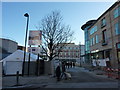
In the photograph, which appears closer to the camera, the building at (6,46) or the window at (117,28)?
the window at (117,28)

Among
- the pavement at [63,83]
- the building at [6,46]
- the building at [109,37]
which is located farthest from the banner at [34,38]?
the building at [6,46]

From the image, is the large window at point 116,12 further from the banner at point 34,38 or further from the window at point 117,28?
the banner at point 34,38

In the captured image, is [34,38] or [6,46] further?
[6,46]

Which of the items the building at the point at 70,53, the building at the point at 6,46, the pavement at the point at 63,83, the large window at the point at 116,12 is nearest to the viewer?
the pavement at the point at 63,83

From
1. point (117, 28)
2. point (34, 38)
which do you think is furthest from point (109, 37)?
point (34, 38)

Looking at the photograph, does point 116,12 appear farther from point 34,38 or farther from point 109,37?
point 34,38

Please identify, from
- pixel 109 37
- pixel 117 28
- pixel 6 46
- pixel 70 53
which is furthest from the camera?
pixel 70 53

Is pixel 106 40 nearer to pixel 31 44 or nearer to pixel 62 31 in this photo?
pixel 62 31

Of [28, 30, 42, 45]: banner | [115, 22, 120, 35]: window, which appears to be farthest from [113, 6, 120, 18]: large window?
[28, 30, 42, 45]: banner

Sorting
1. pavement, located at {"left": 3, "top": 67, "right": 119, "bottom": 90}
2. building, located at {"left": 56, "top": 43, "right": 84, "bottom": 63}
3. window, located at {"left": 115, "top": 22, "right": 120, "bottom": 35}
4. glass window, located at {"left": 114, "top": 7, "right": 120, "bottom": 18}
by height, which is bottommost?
pavement, located at {"left": 3, "top": 67, "right": 119, "bottom": 90}

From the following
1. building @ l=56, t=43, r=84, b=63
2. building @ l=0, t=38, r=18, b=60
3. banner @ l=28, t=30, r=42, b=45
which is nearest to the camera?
banner @ l=28, t=30, r=42, b=45

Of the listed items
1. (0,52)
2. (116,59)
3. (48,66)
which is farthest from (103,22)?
(0,52)

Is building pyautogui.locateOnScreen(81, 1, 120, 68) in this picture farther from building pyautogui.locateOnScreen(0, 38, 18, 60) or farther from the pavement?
building pyautogui.locateOnScreen(0, 38, 18, 60)

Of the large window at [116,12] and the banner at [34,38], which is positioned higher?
the large window at [116,12]
